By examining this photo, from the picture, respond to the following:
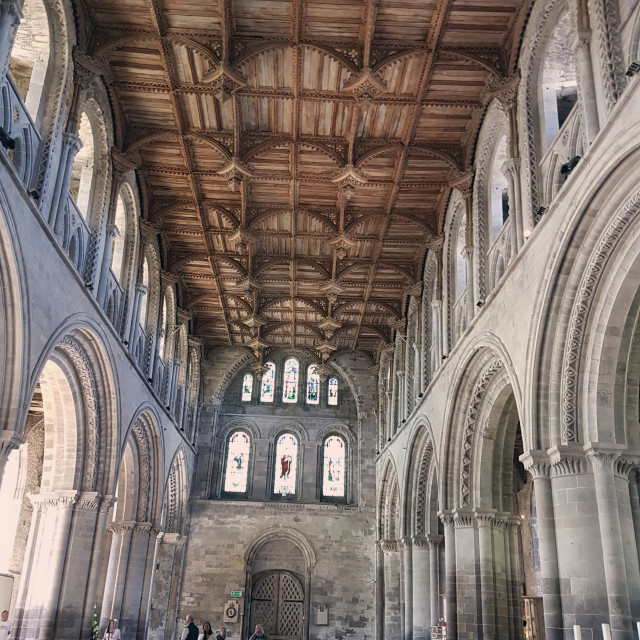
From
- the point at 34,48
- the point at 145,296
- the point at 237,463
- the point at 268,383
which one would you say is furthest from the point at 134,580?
the point at 34,48

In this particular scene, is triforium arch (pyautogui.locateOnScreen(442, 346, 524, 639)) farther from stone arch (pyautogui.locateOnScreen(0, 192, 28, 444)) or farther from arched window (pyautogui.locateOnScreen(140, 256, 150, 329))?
arched window (pyautogui.locateOnScreen(140, 256, 150, 329))

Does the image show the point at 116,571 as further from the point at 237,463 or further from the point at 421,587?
the point at 237,463

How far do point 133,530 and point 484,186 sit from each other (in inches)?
507

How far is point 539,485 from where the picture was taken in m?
10.2

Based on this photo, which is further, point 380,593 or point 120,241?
point 380,593

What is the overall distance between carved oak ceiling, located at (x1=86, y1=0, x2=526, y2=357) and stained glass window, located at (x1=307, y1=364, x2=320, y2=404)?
239 inches

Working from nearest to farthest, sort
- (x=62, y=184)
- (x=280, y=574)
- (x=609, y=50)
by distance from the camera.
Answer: (x=609, y=50) < (x=62, y=184) < (x=280, y=574)

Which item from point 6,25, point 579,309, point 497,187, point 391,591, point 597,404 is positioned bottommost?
point 391,591

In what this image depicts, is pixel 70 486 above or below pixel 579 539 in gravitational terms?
above

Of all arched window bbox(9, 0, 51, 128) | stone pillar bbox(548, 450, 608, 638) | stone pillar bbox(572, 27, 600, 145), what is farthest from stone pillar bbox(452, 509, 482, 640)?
arched window bbox(9, 0, 51, 128)

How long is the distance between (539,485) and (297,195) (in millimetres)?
10131

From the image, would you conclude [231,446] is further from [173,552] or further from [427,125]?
[427,125]

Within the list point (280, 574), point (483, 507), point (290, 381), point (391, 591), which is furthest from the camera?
point (290, 381)

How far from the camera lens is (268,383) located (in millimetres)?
28938
